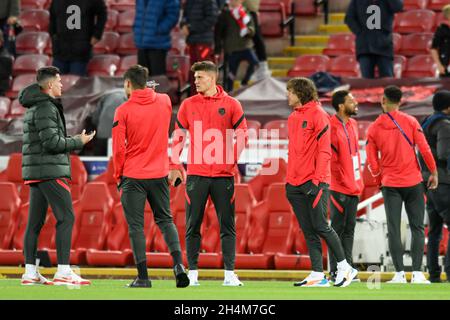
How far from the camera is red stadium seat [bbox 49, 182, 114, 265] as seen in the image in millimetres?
15594

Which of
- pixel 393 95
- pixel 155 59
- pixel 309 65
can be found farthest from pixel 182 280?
pixel 309 65

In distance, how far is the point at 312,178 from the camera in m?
11.0

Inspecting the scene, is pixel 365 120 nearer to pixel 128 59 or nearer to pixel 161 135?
pixel 128 59

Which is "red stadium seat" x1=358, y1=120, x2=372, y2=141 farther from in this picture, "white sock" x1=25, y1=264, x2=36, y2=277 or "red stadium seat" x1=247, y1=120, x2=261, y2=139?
"white sock" x1=25, y1=264, x2=36, y2=277

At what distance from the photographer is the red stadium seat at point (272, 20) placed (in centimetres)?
2048

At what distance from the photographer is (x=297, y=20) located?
68.9 feet

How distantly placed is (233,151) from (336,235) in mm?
1147

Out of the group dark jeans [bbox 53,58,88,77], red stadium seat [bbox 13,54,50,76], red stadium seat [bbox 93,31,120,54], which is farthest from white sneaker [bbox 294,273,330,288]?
red stadium seat [bbox 93,31,120,54]

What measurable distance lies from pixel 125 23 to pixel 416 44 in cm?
489

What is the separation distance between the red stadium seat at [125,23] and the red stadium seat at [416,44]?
458 cm

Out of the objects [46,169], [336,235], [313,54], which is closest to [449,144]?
[336,235]

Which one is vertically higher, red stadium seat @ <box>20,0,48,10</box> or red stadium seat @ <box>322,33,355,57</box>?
red stadium seat @ <box>20,0,48,10</box>

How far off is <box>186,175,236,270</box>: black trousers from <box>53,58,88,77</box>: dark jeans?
27.1ft

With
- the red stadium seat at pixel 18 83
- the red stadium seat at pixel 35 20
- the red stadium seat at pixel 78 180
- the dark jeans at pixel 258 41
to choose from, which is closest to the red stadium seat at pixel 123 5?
the red stadium seat at pixel 35 20
